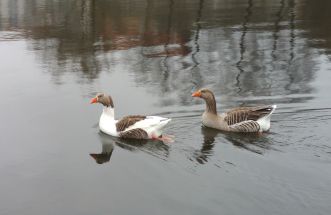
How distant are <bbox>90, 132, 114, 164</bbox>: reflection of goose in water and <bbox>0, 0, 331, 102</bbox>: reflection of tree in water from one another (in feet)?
8.62

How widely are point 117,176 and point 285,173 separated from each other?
2.89 metres

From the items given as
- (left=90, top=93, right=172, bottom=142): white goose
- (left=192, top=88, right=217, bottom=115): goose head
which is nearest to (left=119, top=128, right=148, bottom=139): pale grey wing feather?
(left=90, top=93, right=172, bottom=142): white goose

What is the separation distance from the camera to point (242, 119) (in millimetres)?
12547

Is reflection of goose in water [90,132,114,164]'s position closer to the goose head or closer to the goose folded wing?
the goose head

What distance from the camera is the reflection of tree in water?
17.3 meters

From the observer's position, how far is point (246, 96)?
15.3 metres

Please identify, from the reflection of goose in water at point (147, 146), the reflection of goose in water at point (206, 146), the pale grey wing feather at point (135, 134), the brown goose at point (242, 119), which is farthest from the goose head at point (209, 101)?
the pale grey wing feather at point (135, 134)

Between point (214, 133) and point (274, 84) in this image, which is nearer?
point (214, 133)

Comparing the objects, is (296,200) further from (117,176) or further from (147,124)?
(147,124)

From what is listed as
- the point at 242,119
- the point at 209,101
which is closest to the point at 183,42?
the point at 209,101

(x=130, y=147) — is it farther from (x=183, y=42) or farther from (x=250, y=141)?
(x=183, y=42)

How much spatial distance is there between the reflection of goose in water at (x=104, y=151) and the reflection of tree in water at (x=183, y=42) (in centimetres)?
263

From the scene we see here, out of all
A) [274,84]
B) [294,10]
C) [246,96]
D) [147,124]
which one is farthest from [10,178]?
[294,10]

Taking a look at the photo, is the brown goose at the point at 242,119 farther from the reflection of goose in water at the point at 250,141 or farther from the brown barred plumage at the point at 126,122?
the brown barred plumage at the point at 126,122
